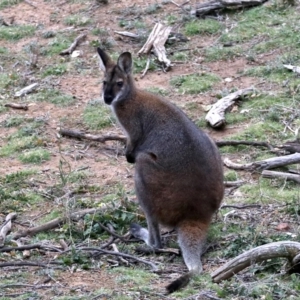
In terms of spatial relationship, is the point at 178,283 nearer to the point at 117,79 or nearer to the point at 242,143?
the point at 117,79

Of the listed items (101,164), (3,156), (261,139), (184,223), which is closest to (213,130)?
(261,139)

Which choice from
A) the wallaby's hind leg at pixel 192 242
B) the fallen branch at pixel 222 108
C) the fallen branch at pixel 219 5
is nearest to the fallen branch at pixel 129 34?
the fallen branch at pixel 219 5

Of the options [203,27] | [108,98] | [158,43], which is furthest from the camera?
[203,27]

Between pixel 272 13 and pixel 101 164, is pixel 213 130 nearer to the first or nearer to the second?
pixel 101 164

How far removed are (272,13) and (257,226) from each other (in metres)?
5.47

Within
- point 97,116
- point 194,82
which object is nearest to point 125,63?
point 97,116

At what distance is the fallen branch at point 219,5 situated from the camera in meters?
11.5

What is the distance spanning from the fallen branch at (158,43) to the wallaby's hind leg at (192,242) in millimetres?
4475

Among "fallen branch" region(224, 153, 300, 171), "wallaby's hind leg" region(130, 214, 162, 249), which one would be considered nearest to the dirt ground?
"wallaby's hind leg" region(130, 214, 162, 249)

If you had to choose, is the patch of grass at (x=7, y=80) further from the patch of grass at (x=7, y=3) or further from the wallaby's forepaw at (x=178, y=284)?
the wallaby's forepaw at (x=178, y=284)

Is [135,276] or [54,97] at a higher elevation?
[135,276]

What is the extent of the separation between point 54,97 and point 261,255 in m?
5.27

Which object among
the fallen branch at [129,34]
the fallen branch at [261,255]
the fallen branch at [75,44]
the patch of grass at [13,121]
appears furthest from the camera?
the fallen branch at [129,34]

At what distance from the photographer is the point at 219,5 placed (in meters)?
11.5
